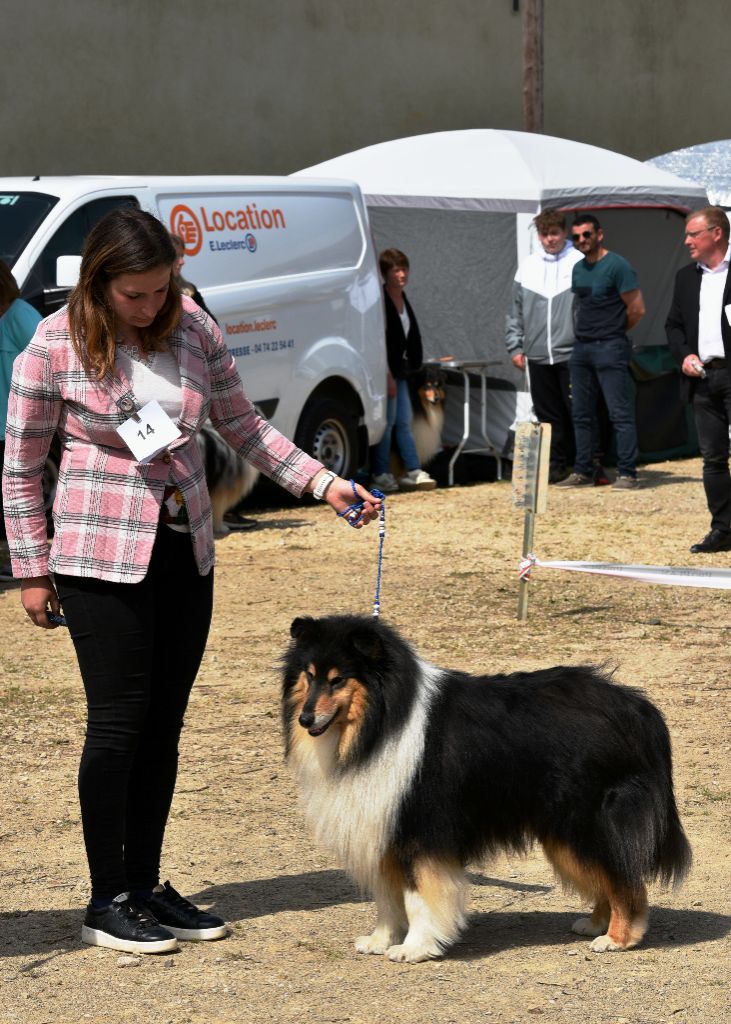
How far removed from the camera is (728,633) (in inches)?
308

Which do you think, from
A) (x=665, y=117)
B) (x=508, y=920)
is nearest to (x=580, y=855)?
(x=508, y=920)

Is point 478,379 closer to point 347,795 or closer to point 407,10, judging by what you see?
point 407,10

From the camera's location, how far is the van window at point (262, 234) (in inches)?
424

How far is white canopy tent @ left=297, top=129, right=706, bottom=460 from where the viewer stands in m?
A: 13.6

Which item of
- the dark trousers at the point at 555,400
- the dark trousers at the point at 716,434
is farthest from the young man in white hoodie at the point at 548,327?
the dark trousers at the point at 716,434

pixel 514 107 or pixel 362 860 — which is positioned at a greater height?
pixel 514 107

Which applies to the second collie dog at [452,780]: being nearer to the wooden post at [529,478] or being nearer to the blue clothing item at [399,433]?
the wooden post at [529,478]

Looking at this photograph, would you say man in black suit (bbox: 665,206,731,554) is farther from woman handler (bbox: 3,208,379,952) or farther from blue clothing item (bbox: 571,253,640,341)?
woman handler (bbox: 3,208,379,952)

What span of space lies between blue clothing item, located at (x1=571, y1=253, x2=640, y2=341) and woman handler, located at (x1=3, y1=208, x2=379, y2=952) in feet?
29.2

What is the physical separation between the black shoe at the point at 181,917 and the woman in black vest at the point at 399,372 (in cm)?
885

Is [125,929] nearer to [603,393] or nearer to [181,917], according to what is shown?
[181,917]

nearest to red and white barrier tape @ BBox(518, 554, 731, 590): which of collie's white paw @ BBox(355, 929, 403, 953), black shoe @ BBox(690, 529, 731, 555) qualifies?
black shoe @ BBox(690, 529, 731, 555)

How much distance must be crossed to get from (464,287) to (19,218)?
17.5ft

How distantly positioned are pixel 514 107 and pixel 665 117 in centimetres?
361
